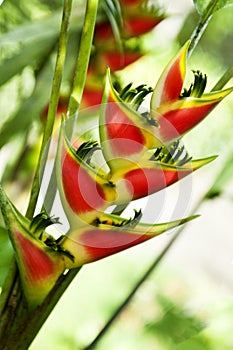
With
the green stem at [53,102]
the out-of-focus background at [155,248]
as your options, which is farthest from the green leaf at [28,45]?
the green stem at [53,102]

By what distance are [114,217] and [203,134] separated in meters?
0.35

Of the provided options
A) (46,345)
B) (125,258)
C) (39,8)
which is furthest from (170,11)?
(46,345)

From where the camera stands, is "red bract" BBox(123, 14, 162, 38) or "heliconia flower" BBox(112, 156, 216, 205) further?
"red bract" BBox(123, 14, 162, 38)

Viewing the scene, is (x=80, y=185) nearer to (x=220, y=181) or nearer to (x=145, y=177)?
(x=145, y=177)

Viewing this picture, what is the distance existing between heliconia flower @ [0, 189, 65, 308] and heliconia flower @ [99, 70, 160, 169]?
0.07 m

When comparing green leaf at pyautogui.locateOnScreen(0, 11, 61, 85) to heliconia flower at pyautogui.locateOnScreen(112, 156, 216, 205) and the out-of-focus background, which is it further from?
heliconia flower at pyautogui.locateOnScreen(112, 156, 216, 205)

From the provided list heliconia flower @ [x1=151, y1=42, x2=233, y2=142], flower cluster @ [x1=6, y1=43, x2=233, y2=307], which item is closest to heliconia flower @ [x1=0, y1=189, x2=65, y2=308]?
flower cluster @ [x1=6, y1=43, x2=233, y2=307]

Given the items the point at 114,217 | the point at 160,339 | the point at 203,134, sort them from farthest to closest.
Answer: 1. the point at 203,134
2. the point at 160,339
3. the point at 114,217

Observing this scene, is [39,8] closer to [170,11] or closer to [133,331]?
[170,11]

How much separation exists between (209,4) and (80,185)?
0.17 m

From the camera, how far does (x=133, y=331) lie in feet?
2.03

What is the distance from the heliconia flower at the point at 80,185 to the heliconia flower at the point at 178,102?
1.9 inches

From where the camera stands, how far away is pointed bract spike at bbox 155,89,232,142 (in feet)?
1.24

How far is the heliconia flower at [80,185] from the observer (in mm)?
363
